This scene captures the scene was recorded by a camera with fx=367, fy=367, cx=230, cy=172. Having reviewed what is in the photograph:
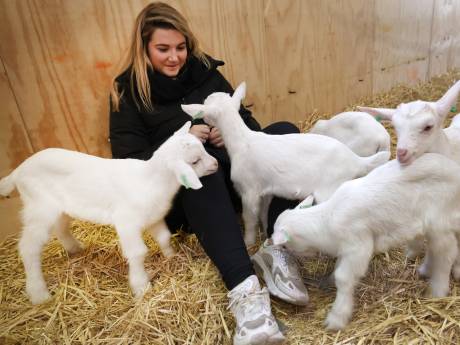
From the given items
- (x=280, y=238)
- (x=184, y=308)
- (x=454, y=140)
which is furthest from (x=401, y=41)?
(x=184, y=308)

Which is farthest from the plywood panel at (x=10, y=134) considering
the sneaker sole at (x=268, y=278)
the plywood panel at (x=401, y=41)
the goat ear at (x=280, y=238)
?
the plywood panel at (x=401, y=41)

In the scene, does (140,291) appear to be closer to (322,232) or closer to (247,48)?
(322,232)

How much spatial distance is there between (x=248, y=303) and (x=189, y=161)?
0.78 metres

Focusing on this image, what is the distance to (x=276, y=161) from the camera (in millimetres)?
2264

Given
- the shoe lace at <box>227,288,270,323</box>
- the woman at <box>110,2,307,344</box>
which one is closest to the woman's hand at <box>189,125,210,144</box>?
the woman at <box>110,2,307,344</box>

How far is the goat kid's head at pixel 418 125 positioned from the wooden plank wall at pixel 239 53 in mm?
1851

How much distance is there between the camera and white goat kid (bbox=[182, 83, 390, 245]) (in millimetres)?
2176

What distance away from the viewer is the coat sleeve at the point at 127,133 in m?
2.51

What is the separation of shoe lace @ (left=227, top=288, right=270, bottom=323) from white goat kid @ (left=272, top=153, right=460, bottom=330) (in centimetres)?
29

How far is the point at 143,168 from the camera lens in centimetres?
202

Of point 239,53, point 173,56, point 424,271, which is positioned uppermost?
point 173,56

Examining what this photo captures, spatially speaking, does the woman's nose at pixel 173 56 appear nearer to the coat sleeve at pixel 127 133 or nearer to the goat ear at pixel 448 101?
the coat sleeve at pixel 127 133

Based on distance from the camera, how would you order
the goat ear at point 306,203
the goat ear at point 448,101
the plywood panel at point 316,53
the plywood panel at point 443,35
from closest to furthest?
the goat ear at point 448,101 < the goat ear at point 306,203 < the plywood panel at point 316,53 < the plywood panel at point 443,35

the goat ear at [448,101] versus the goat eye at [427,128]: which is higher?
the goat ear at [448,101]
